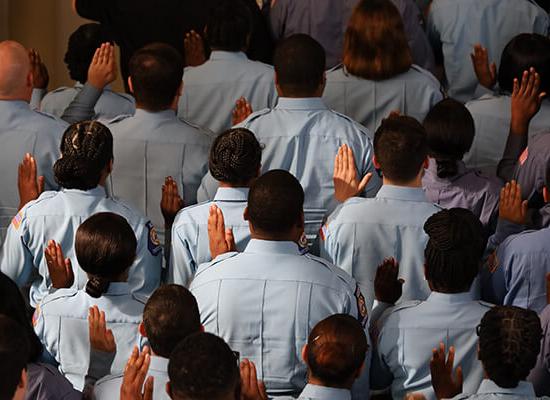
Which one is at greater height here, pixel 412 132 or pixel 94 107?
pixel 412 132

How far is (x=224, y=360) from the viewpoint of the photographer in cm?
340

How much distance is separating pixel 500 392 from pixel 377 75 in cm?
240

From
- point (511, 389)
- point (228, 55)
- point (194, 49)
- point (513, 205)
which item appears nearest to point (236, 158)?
point (513, 205)

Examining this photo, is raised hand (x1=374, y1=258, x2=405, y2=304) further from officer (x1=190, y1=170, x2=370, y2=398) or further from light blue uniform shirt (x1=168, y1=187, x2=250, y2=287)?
light blue uniform shirt (x1=168, y1=187, x2=250, y2=287)

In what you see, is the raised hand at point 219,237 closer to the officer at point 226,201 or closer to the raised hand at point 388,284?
the officer at point 226,201

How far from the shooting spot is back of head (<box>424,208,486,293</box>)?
4250 millimetres

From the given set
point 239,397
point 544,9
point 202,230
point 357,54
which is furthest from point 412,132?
point 544,9

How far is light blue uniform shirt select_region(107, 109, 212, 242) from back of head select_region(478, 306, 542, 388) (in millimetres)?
1843

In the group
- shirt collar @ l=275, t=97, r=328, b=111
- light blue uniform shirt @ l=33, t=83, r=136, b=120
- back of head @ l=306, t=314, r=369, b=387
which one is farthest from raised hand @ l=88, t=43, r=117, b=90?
back of head @ l=306, t=314, r=369, b=387

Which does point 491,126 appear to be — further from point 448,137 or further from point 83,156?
point 83,156

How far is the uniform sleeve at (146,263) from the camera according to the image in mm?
4809

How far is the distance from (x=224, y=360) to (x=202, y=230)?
1455 mm

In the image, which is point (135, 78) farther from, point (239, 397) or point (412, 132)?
point (239, 397)

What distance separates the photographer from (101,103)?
6.39 metres
